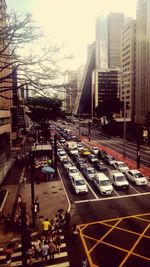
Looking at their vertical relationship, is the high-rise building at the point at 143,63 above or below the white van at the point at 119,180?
above

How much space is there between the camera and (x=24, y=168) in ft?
139

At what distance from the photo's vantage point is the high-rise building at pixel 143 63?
97.3 metres

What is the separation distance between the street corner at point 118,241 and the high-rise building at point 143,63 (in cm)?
7931

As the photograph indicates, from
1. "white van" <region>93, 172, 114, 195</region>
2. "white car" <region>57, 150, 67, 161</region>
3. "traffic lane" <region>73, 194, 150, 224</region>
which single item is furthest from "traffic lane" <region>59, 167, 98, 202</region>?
"white car" <region>57, 150, 67, 161</region>

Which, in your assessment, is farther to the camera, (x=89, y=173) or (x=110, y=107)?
(x=110, y=107)

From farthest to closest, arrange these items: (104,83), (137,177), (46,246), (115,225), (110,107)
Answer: (104,83)
(110,107)
(137,177)
(115,225)
(46,246)

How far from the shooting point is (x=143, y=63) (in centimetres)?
10175

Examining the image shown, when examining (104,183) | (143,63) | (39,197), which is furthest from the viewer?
(143,63)

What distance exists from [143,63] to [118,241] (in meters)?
94.3

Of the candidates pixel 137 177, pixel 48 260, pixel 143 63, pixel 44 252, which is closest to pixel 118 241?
pixel 48 260

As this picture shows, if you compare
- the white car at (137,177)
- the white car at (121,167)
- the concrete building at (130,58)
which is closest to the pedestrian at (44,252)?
the white car at (137,177)

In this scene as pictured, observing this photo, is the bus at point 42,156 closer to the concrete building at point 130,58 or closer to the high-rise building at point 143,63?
the high-rise building at point 143,63

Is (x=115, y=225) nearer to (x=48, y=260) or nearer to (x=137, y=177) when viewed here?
(x=48, y=260)

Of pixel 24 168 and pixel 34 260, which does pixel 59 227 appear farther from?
pixel 24 168
